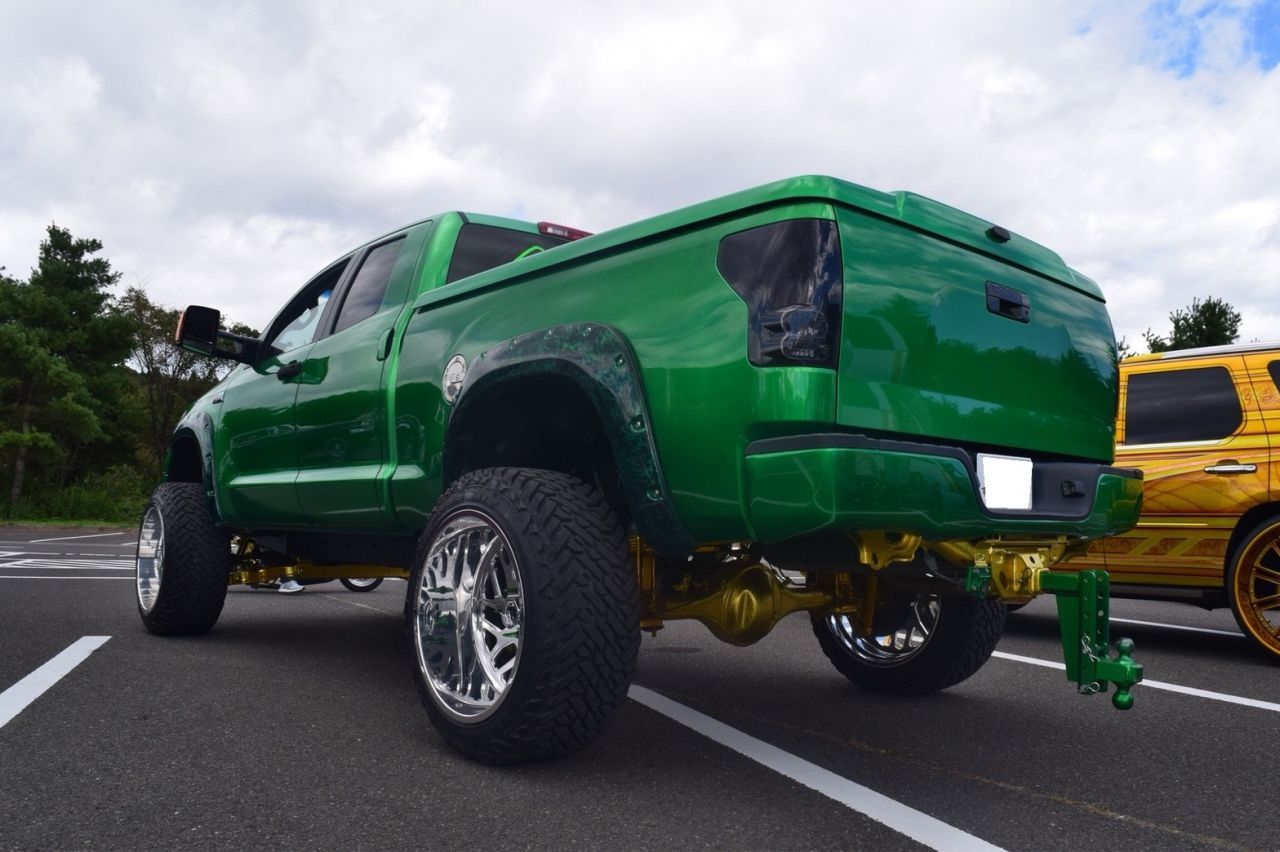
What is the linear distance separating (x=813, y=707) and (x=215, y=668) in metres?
2.66

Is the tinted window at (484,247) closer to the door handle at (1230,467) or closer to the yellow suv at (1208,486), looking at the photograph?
the yellow suv at (1208,486)

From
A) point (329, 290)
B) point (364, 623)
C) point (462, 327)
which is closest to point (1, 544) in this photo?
point (364, 623)

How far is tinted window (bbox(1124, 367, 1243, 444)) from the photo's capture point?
585 centimetres

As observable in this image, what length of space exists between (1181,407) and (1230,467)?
0.51m

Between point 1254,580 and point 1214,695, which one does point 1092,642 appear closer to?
point 1214,695

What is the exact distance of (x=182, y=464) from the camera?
609cm

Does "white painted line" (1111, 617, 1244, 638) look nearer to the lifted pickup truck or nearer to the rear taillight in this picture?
the lifted pickup truck

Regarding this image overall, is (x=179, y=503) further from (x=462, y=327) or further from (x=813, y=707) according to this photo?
(x=813, y=707)

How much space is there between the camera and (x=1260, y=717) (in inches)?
157

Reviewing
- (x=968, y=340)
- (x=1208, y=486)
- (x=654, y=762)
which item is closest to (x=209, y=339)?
(x=654, y=762)

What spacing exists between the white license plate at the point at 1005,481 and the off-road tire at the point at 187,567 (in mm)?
4144

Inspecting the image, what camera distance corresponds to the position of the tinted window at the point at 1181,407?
230 inches

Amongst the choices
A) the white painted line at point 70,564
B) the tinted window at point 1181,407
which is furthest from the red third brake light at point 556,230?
the white painted line at point 70,564

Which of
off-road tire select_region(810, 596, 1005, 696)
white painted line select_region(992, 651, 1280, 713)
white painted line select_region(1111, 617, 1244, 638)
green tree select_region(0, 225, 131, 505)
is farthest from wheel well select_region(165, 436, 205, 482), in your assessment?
green tree select_region(0, 225, 131, 505)
